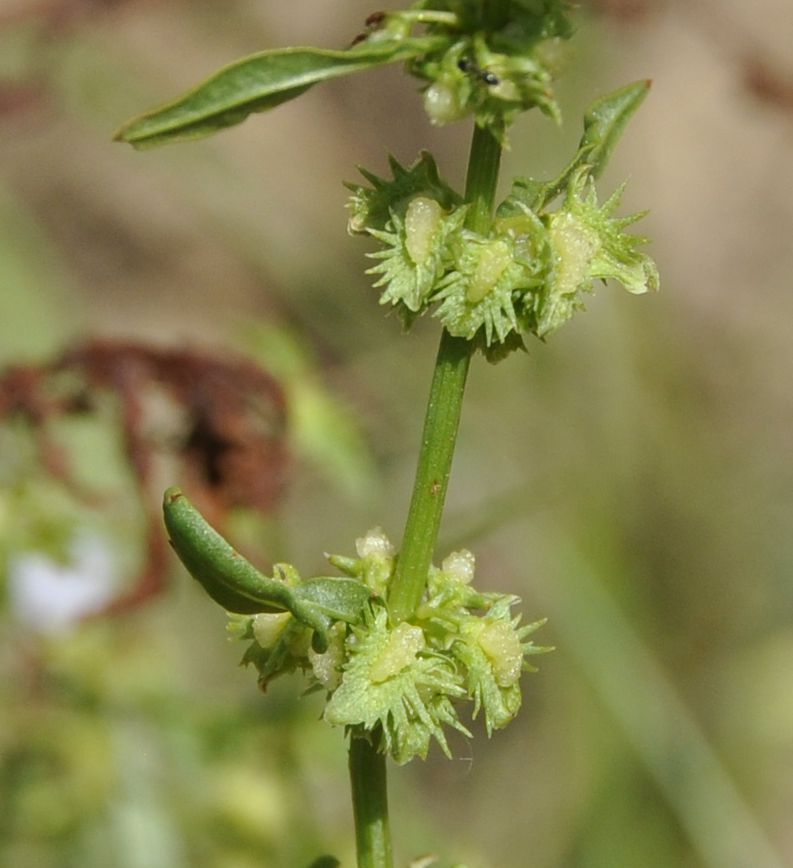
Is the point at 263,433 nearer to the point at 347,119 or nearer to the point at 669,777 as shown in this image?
the point at 669,777

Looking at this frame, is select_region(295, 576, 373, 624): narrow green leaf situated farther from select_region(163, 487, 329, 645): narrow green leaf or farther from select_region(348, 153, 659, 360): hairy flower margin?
select_region(348, 153, 659, 360): hairy flower margin

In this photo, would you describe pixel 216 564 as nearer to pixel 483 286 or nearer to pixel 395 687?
pixel 395 687

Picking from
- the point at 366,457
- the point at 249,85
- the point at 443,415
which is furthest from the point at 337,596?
the point at 366,457

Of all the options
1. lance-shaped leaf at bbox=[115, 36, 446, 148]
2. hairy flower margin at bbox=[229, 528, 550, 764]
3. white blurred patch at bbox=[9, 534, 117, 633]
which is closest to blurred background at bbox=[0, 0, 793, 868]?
white blurred patch at bbox=[9, 534, 117, 633]

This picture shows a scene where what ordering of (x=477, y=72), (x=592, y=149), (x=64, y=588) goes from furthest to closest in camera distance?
(x=64, y=588) < (x=592, y=149) < (x=477, y=72)

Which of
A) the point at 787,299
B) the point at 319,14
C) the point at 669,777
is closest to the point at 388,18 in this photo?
the point at 669,777
